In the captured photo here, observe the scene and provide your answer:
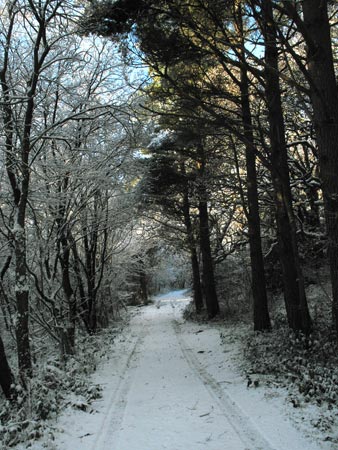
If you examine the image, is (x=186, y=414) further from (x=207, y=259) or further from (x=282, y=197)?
(x=207, y=259)

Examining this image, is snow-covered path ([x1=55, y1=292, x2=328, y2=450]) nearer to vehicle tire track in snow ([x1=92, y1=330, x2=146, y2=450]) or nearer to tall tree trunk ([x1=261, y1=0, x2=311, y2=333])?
vehicle tire track in snow ([x1=92, y1=330, x2=146, y2=450])

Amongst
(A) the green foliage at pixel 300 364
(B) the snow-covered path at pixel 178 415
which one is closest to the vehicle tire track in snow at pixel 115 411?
(B) the snow-covered path at pixel 178 415

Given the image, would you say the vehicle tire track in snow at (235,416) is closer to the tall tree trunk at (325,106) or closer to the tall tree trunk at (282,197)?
the tall tree trunk at (325,106)

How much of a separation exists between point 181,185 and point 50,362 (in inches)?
423

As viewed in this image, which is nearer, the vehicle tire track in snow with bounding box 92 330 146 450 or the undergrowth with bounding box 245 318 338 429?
the vehicle tire track in snow with bounding box 92 330 146 450

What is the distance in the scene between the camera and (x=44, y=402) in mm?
6027

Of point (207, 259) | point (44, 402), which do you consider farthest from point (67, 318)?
point (207, 259)

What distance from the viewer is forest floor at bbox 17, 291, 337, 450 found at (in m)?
4.62

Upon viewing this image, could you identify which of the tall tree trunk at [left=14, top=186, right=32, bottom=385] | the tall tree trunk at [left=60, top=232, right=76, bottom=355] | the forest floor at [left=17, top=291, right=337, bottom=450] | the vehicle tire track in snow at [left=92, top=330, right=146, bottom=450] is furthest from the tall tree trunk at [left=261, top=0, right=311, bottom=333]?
the tall tree trunk at [left=60, top=232, right=76, bottom=355]

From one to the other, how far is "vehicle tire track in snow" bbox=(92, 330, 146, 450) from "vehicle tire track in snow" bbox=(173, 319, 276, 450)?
1472mm

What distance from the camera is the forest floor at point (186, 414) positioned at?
4621mm

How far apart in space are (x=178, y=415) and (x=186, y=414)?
0.39ft

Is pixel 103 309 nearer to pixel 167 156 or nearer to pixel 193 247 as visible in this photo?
pixel 193 247

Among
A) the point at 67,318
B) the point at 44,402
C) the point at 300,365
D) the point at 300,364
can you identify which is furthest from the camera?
the point at 67,318
